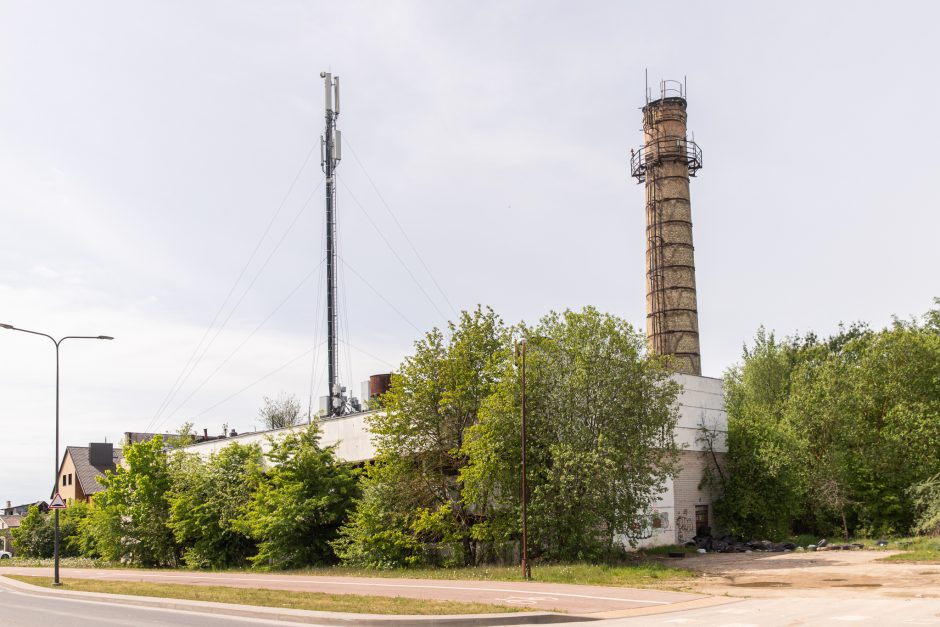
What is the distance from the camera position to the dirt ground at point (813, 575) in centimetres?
1925

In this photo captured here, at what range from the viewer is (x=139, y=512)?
138 ft

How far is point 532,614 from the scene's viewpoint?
15742 mm

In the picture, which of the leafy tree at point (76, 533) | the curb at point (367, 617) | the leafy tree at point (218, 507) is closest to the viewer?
the curb at point (367, 617)

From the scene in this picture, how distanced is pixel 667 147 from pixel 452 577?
1332 inches

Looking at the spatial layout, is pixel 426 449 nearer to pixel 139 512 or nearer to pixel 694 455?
pixel 694 455

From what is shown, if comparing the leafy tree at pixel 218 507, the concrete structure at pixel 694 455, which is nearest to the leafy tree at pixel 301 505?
the leafy tree at pixel 218 507

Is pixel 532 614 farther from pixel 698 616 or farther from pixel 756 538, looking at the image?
pixel 756 538

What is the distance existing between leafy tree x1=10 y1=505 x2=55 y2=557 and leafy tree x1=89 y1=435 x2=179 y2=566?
14446mm

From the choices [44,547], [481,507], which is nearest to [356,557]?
[481,507]

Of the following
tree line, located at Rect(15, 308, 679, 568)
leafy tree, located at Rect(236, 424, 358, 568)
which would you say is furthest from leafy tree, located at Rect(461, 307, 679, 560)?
leafy tree, located at Rect(236, 424, 358, 568)

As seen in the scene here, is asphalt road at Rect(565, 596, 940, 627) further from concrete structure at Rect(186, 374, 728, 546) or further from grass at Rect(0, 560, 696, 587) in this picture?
concrete structure at Rect(186, 374, 728, 546)

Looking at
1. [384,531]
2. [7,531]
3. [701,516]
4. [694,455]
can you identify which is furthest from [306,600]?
[7,531]

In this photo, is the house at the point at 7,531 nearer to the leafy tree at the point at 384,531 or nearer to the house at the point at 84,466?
the house at the point at 84,466

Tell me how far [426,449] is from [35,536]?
40.0 metres
